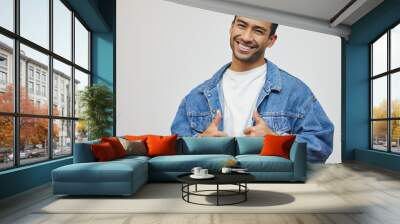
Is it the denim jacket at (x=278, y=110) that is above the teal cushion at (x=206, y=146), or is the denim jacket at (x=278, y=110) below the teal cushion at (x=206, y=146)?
above

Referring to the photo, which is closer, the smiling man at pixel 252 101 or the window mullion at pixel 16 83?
the window mullion at pixel 16 83

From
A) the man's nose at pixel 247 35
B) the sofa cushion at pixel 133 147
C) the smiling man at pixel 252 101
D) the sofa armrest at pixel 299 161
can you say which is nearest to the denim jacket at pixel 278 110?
the smiling man at pixel 252 101

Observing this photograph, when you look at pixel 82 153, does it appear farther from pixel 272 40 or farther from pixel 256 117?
pixel 272 40

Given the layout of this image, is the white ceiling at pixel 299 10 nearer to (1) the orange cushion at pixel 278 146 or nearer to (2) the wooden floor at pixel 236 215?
(1) the orange cushion at pixel 278 146

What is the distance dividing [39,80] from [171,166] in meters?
2.46

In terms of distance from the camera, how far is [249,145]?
695 centimetres

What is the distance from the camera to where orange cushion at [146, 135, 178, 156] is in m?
6.70

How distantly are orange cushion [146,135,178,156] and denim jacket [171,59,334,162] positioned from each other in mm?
1459

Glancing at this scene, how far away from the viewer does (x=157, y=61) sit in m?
8.44

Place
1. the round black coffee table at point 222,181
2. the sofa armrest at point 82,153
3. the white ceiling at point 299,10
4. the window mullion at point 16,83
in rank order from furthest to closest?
the white ceiling at point 299,10 < the sofa armrest at point 82,153 < the window mullion at point 16,83 < the round black coffee table at point 222,181

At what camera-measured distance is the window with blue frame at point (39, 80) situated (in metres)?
5.01

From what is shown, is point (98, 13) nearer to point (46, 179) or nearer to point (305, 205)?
point (46, 179)

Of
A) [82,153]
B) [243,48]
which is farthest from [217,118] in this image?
[82,153]

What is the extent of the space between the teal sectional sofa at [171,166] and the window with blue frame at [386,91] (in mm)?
3130
